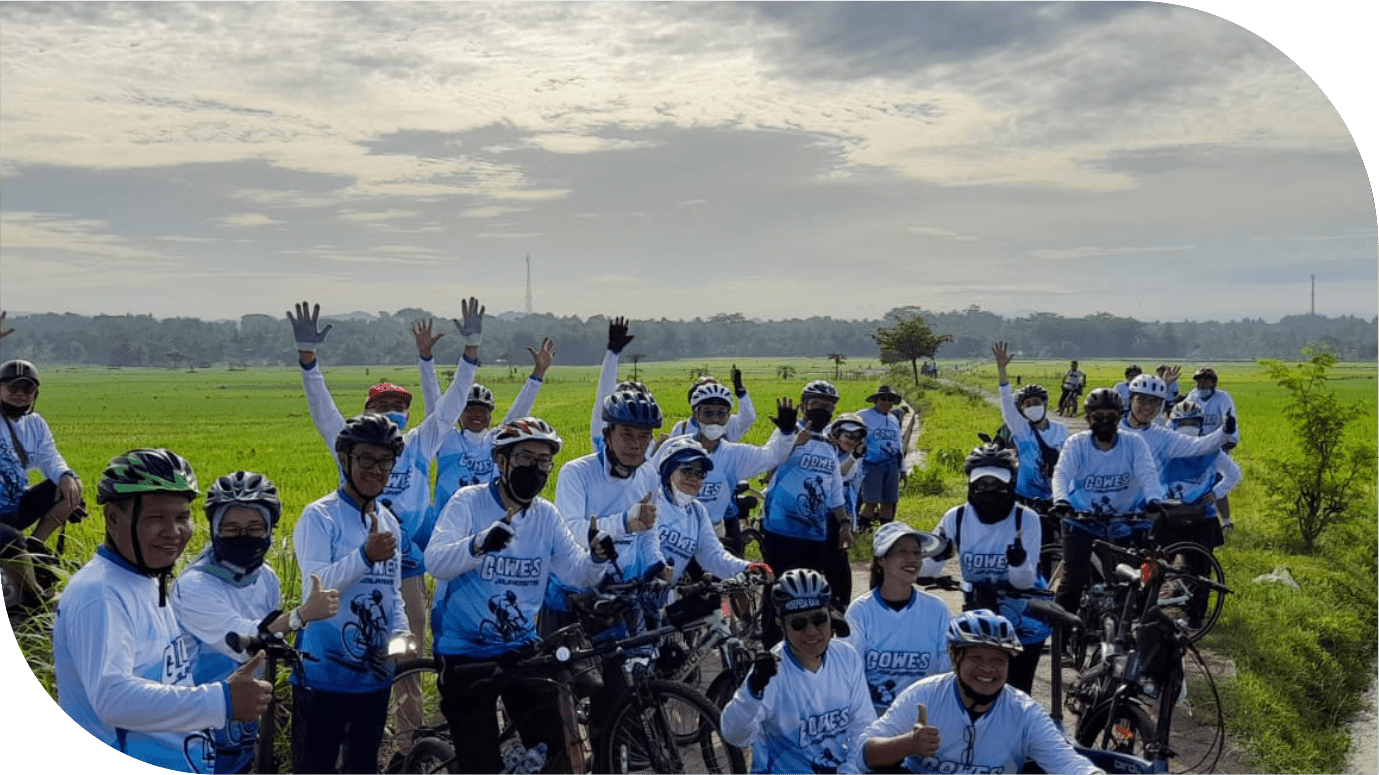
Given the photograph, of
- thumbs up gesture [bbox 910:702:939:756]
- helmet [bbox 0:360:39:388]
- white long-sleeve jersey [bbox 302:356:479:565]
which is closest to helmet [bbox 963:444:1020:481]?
thumbs up gesture [bbox 910:702:939:756]

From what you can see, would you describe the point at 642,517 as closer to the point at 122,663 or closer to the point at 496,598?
the point at 496,598

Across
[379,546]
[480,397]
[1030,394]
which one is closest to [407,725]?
[379,546]

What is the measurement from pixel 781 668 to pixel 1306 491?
48.7 ft

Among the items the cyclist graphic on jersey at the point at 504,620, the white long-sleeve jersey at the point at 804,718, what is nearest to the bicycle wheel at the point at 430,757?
the cyclist graphic on jersey at the point at 504,620

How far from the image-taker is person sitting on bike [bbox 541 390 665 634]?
6348 mm

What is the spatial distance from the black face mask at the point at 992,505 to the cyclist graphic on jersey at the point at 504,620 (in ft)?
9.26

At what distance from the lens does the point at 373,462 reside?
5.23 meters

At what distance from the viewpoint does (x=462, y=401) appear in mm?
8328

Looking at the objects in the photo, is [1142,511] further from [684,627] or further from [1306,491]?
[1306,491]

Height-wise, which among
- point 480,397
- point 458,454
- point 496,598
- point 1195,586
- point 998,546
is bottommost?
point 1195,586

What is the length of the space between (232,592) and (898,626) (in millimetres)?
3267

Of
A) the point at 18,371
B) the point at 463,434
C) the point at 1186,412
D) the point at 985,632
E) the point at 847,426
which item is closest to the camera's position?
the point at 985,632

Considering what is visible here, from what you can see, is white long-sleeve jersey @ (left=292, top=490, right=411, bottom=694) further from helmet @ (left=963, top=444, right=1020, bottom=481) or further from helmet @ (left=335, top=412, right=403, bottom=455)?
helmet @ (left=963, top=444, right=1020, bottom=481)

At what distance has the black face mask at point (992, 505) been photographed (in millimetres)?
6250
